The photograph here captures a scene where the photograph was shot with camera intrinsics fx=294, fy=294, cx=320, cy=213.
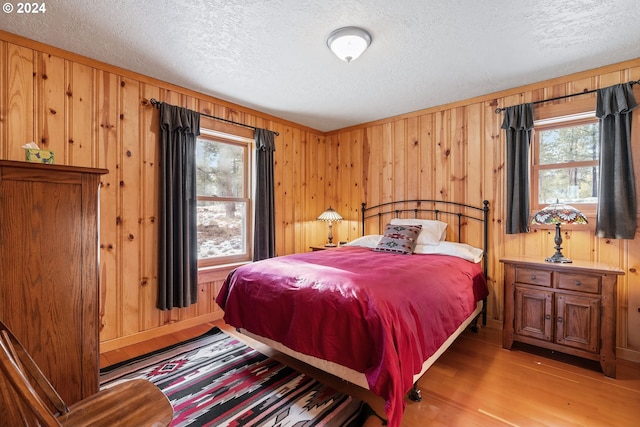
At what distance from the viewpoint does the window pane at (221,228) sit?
10.8ft

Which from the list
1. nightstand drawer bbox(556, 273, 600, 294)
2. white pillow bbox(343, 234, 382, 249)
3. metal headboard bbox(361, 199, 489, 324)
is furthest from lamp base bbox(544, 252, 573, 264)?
white pillow bbox(343, 234, 382, 249)

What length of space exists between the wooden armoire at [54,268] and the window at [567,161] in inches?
142

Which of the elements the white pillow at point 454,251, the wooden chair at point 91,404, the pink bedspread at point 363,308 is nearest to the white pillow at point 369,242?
the white pillow at point 454,251

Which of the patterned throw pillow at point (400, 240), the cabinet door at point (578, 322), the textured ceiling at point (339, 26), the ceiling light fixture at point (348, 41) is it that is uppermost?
the textured ceiling at point (339, 26)

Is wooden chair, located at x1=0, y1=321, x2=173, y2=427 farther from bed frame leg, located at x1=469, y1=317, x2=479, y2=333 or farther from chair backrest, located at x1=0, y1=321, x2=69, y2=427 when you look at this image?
bed frame leg, located at x1=469, y1=317, x2=479, y2=333

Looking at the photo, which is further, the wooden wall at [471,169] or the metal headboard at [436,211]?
the metal headboard at [436,211]

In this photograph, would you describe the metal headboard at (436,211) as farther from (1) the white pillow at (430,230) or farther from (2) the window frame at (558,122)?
(2) the window frame at (558,122)

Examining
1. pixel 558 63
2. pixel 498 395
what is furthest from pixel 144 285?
pixel 558 63

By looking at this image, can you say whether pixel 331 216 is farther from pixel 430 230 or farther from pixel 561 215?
pixel 561 215

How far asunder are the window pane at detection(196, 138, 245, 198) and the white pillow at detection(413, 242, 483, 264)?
7.25ft

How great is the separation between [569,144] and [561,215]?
85 centimetres

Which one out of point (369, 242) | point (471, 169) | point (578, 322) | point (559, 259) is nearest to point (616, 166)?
point (559, 259)

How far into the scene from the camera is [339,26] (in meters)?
2.02

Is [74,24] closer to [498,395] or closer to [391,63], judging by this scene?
[391,63]
